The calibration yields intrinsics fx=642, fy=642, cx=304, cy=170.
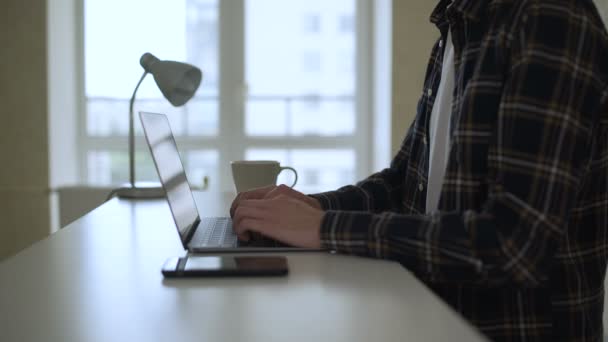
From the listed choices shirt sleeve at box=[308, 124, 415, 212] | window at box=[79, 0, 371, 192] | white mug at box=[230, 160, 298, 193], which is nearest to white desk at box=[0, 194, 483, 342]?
shirt sleeve at box=[308, 124, 415, 212]

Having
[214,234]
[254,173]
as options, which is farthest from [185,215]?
[254,173]

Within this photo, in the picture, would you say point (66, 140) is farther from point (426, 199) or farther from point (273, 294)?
point (273, 294)

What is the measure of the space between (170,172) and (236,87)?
220 cm

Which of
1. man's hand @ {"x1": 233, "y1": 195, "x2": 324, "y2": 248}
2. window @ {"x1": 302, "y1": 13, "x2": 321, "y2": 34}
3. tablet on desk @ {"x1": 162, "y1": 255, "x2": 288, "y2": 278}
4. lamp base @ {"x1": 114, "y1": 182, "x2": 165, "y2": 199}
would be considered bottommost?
tablet on desk @ {"x1": 162, "y1": 255, "x2": 288, "y2": 278}

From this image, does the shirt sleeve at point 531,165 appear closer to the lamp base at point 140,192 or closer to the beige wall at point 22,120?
the lamp base at point 140,192

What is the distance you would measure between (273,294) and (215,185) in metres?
2.66

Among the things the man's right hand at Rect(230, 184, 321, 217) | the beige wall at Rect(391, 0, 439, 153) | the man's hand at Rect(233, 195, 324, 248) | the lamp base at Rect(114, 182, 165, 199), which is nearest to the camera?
the man's hand at Rect(233, 195, 324, 248)

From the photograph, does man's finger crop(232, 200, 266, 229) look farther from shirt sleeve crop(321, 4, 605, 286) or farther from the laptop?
shirt sleeve crop(321, 4, 605, 286)

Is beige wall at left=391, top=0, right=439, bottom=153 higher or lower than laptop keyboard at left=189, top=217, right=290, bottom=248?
higher

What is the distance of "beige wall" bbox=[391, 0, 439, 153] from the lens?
292 centimetres

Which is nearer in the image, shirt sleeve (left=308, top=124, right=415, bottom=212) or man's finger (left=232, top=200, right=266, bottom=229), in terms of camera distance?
man's finger (left=232, top=200, right=266, bottom=229)

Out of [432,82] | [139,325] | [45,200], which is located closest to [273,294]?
[139,325]

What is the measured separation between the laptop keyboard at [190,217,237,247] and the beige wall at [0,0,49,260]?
209 cm

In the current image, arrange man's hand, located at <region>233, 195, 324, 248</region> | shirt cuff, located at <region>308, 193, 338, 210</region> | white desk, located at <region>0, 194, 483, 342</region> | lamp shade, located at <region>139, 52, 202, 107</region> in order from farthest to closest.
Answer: lamp shade, located at <region>139, 52, 202, 107</region>, shirt cuff, located at <region>308, 193, 338, 210</region>, man's hand, located at <region>233, 195, 324, 248</region>, white desk, located at <region>0, 194, 483, 342</region>
